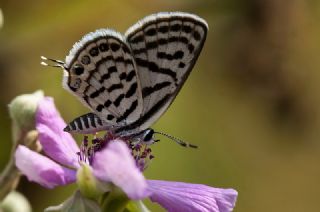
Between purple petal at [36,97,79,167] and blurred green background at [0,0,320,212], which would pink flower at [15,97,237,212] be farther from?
blurred green background at [0,0,320,212]

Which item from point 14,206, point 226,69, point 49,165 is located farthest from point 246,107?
point 49,165

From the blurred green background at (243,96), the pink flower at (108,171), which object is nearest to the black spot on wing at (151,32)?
the pink flower at (108,171)

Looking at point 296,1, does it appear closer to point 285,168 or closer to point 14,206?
point 285,168

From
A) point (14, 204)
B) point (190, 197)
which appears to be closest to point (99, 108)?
point (190, 197)

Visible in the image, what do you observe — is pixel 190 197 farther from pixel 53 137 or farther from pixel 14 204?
pixel 14 204

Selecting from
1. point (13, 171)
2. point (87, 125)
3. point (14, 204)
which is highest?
point (87, 125)
